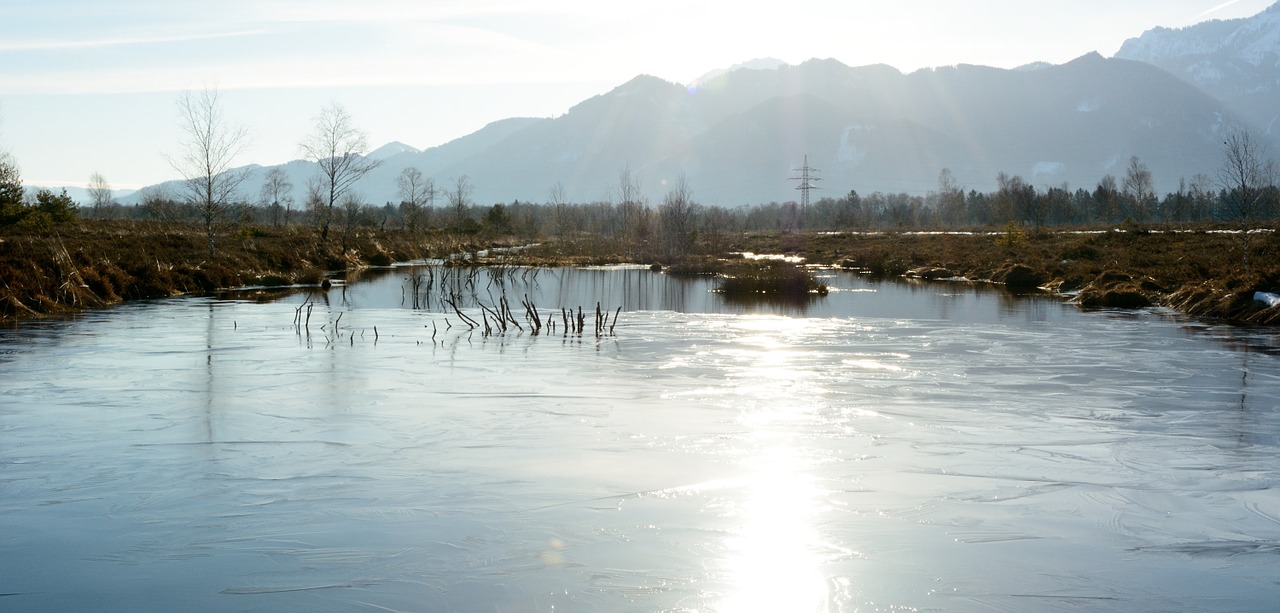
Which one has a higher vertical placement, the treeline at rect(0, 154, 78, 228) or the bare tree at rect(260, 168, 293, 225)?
the bare tree at rect(260, 168, 293, 225)

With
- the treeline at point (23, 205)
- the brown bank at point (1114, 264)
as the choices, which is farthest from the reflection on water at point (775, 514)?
the treeline at point (23, 205)

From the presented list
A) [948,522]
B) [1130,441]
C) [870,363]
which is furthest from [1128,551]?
[870,363]

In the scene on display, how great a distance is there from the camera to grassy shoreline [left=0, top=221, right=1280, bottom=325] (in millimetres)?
27877

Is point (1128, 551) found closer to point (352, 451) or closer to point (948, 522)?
point (948, 522)

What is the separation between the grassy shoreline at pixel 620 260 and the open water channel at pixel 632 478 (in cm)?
852

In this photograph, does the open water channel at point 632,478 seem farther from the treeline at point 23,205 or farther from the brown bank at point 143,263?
the treeline at point 23,205

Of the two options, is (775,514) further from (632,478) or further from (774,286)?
(774,286)

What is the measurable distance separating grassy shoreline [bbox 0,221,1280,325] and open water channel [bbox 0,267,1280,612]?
8.52 meters

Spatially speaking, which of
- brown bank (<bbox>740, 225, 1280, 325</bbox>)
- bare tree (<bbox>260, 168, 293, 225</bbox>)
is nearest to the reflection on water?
brown bank (<bbox>740, 225, 1280, 325</bbox>)

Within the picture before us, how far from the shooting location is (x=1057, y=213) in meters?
127

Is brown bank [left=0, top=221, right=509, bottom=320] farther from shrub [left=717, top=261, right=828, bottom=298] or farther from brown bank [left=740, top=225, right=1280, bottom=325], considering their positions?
brown bank [left=740, top=225, right=1280, bottom=325]

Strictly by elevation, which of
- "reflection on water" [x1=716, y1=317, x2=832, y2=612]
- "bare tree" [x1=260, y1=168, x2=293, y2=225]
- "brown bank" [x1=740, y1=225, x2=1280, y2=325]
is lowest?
"reflection on water" [x1=716, y1=317, x2=832, y2=612]

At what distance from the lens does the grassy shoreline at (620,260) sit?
91.5ft

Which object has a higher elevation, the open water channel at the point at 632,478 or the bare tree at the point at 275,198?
the bare tree at the point at 275,198
